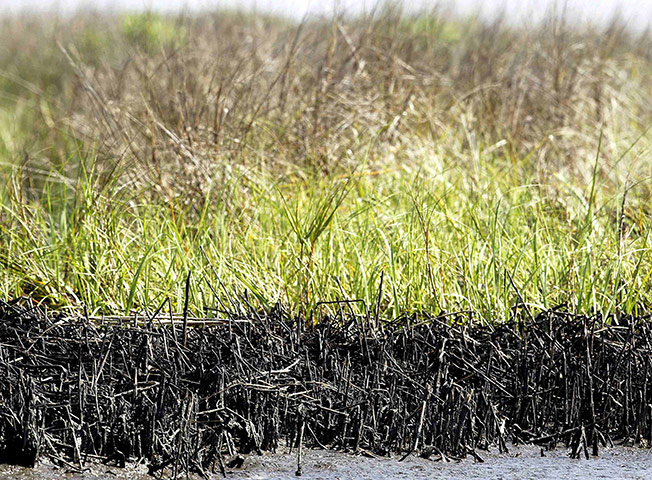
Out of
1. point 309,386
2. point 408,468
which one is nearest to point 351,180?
point 309,386

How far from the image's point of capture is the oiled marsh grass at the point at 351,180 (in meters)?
3.13

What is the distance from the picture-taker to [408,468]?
7.93ft

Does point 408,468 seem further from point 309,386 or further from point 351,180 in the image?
point 351,180

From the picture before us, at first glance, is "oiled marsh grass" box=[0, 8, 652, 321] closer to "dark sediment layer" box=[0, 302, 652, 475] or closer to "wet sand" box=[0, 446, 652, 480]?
"dark sediment layer" box=[0, 302, 652, 475]

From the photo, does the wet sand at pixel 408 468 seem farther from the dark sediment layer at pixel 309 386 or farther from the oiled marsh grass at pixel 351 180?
the oiled marsh grass at pixel 351 180

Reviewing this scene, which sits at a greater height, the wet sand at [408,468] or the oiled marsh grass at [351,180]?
the oiled marsh grass at [351,180]

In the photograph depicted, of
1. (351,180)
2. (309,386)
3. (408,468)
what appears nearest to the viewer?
(408,468)

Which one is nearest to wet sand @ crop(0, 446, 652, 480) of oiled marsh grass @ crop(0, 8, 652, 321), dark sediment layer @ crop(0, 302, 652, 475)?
dark sediment layer @ crop(0, 302, 652, 475)

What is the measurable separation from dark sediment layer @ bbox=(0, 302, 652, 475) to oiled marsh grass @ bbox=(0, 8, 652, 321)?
228 mm

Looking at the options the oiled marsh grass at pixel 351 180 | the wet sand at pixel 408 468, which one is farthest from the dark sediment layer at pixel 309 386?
the oiled marsh grass at pixel 351 180

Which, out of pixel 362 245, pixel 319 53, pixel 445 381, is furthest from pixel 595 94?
pixel 445 381

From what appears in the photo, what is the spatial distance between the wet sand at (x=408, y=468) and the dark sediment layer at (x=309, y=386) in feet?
0.16

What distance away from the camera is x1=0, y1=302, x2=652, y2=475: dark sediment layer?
7.88 feet

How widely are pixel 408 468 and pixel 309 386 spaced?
378 mm
